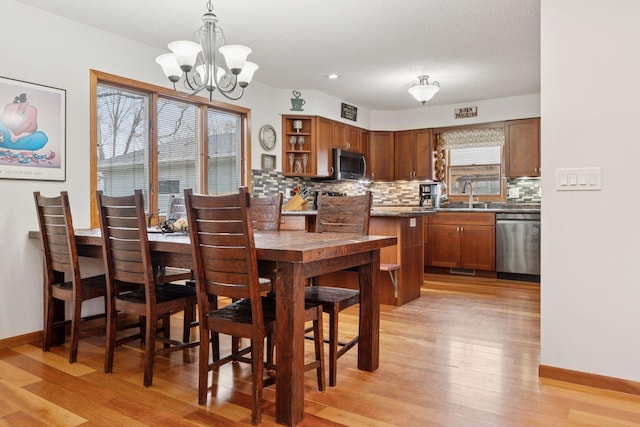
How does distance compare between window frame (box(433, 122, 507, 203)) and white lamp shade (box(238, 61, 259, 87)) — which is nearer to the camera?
white lamp shade (box(238, 61, 259, 87))

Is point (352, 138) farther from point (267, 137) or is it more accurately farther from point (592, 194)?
point (592, 194)

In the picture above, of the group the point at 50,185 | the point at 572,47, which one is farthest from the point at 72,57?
the point at 572,47

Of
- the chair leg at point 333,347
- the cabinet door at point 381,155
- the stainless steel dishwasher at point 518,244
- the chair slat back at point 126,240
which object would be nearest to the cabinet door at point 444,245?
the stainless steel dishwasher at point 518,244

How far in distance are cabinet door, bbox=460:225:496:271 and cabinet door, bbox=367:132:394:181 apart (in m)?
1.61

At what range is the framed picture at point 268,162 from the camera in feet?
17.5

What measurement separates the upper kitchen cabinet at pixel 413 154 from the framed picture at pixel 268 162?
2.31m

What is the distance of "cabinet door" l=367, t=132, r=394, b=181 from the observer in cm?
696

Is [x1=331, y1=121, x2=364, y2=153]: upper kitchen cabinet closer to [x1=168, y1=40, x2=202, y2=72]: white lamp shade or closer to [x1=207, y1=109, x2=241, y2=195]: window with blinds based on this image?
[x1=207, y1=109, x2=241, y2=195]: window with blinds

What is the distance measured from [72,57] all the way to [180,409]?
2.81 meters

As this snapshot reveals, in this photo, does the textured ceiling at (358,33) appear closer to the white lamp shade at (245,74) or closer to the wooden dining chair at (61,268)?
the white lamp shade at (245,74)

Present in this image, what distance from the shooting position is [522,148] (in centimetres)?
602

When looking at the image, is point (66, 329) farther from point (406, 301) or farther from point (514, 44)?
point (514, 44)

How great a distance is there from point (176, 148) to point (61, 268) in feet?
6.21

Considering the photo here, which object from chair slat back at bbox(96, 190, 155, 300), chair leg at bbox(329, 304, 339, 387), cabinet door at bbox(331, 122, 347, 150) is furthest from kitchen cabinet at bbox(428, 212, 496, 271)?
chair slat back at bbox(96, 190, 155, 300)
